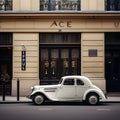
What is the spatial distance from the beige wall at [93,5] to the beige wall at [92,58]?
67.7 inches

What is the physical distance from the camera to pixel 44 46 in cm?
2558

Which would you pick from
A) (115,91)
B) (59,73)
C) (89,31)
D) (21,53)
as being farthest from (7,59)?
(115,91)

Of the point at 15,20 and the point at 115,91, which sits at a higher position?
the point at 15,20

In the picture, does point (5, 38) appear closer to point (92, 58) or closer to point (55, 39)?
point (55, 39)

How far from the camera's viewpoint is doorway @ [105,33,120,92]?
25719mm

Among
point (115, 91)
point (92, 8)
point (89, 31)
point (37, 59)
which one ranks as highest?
point (92, 8)

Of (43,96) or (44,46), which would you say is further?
(44,46)

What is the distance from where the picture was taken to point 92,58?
2522 cm

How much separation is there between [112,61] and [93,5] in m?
4.01

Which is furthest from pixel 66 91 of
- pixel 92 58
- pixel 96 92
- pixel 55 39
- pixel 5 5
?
pixel 5 5

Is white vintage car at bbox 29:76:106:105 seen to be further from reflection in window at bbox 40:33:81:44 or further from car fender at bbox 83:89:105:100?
reflection in window at bbox 40:33:81:44

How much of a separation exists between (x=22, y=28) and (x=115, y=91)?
755cm

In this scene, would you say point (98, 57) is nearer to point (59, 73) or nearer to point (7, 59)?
point (59, 73)

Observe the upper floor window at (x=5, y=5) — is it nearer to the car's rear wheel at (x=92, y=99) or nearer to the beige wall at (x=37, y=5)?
the beige wall at (x=37, y=5)
